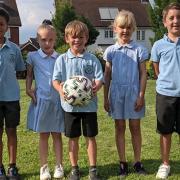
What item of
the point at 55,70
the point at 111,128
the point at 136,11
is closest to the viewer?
the point at 55,70

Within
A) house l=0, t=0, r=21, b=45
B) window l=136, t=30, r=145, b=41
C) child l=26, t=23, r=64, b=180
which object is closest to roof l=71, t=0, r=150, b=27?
window l=136, t=30, r=145, b=41

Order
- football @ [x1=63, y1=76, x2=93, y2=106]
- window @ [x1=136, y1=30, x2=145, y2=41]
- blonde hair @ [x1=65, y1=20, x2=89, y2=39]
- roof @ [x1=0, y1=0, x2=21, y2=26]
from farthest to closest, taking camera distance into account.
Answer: window @ [x1=136, y1=30, x2=145, y2=41]
roof @ [x1=0, y1=0, x2=21, y2=26]
blonde hair @ [x1=65, y1=20, x2=89, y2=39]
football @ [x1=63, y1=76, x2=93, y2=106]

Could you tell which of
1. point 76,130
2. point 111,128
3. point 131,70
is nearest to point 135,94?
point 131,70

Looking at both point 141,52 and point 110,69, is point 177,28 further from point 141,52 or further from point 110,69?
point 110,69

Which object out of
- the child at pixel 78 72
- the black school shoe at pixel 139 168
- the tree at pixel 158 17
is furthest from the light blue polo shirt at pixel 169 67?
the tree at pixel 158 17

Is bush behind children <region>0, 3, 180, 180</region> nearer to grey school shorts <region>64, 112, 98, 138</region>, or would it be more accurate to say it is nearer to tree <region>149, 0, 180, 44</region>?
grey school shorts <region>64, 112, 98, 138</region>

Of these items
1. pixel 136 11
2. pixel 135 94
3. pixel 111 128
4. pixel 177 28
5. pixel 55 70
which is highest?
pixel 136 11

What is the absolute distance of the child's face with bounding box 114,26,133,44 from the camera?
529 centimetres

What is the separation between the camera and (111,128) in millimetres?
8508

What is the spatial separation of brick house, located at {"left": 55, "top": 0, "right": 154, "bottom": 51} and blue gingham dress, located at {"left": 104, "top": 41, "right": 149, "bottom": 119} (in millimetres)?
47032

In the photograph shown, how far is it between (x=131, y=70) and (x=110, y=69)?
0.90 ft

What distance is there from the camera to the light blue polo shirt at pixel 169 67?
519cm

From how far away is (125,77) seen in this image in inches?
210

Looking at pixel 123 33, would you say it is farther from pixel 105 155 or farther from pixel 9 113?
pixel 105 155
